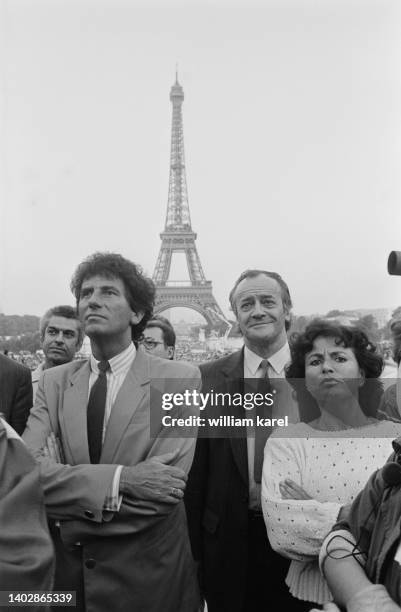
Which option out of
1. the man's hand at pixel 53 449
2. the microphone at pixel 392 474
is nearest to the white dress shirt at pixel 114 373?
the man's hand at pixel 53 449

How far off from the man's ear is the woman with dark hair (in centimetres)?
63

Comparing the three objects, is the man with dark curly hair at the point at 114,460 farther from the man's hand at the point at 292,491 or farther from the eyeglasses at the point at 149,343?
the eyeglasses at the point at 149,343

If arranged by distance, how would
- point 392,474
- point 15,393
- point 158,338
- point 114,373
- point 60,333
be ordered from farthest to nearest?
point 158,338, point 60,333, point 15,393, point 114,373, point 392,474

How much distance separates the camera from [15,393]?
2.59 meters

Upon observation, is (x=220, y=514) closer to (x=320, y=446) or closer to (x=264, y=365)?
(x=320, y=446)

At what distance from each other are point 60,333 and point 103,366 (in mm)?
723

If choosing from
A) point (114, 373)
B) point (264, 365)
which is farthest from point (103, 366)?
point (264, 365)

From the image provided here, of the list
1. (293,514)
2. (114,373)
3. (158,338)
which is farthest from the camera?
(158,338)

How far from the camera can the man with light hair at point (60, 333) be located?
3.12 meters

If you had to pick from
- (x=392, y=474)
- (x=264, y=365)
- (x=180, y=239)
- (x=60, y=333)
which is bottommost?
(x=392, y=474)

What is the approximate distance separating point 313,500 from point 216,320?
1201 millimetres

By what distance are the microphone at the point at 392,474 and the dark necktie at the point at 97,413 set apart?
1064 millimetres

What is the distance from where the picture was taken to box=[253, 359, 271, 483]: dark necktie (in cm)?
248

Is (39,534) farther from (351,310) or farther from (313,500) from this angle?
(351,310)
